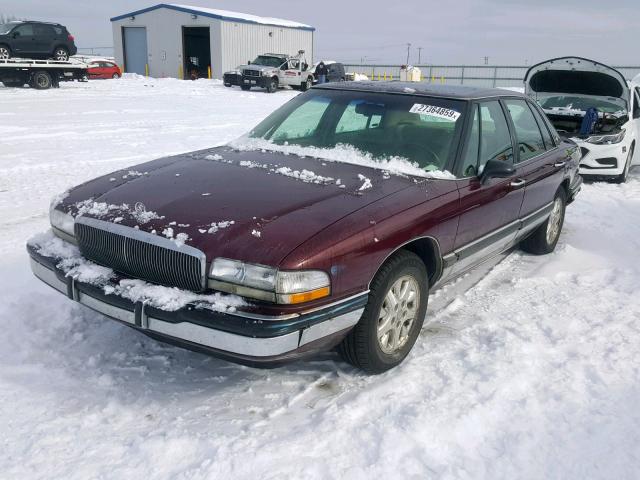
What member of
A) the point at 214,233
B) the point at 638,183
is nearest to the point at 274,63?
the point at 638,183

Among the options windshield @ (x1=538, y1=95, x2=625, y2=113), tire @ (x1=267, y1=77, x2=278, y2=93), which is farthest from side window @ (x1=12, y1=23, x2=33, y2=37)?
windshield @ (x1=538, y1=95, x2=625, y2=113)

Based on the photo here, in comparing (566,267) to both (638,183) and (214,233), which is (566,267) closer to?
(214,233)

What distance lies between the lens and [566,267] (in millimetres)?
5277

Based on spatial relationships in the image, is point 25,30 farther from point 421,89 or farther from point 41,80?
point 421,89

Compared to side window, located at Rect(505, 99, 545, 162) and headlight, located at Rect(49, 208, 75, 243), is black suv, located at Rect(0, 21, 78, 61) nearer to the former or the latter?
headlight, located at Rect(49, 208, 75, 243)

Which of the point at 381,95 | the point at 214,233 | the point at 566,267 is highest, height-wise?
the point at 381,95

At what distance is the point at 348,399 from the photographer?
3.07m

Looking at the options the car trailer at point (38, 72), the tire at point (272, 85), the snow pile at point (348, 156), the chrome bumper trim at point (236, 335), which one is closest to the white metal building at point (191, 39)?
the tire at point (272, 85)

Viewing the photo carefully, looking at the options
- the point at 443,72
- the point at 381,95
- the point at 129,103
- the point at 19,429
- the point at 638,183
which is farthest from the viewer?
the point at 443,72

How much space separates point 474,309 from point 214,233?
2329mm

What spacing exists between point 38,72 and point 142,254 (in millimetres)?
21118

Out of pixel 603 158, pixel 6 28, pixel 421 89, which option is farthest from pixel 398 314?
pixel 6 28

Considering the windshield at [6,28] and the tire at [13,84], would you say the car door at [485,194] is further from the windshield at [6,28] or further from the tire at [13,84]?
the windshield at [6,28]

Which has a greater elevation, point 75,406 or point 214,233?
point 214,233
